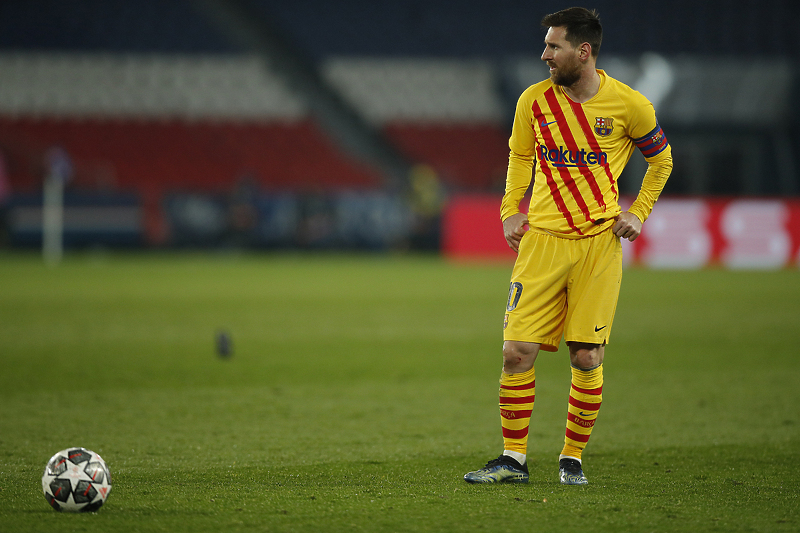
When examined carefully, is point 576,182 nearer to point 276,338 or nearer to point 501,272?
point 276,338

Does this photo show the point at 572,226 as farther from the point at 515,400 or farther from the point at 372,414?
the point at 372,414

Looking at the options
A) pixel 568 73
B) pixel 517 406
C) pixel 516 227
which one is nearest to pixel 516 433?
pixel 517 406

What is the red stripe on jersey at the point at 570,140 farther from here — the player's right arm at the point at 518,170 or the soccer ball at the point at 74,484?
the soccer ball at the point at 74,484

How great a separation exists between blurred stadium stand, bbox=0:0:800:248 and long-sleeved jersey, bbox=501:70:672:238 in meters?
22.4

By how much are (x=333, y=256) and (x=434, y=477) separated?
19.2 m

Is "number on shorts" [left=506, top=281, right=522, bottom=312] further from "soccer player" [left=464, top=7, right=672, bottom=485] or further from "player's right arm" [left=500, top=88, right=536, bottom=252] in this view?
"player's right arm" [left=500, top=88, right=536, bottom=252]

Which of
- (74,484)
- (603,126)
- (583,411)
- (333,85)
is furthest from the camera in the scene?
(333,85)

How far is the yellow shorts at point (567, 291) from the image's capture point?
4.27 metres

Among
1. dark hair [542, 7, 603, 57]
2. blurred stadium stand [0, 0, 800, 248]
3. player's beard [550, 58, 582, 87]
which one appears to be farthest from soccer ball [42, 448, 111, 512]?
blurred stadium stand [0, 0, 800, 248]

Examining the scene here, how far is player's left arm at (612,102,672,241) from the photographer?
4.28m

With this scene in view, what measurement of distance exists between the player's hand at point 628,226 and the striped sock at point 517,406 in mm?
728

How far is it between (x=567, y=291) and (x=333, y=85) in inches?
1014

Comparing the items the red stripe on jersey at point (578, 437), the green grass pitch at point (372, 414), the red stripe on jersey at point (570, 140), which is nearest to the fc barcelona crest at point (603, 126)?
the red stripe on jersey at point (570, 140)

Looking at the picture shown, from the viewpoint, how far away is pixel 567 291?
436cm
